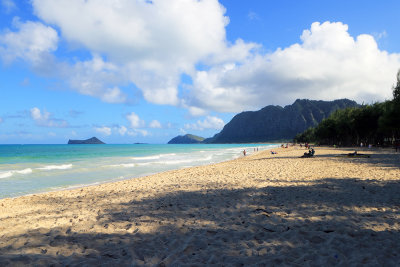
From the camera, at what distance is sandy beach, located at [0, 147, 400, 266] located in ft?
12.9

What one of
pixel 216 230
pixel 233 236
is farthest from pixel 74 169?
pixel 233 236

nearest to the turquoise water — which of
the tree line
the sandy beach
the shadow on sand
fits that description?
the sandy beach

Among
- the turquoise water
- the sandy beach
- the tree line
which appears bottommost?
the turquoise water

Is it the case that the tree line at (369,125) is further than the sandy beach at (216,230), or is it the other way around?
the tree line at (369,125)

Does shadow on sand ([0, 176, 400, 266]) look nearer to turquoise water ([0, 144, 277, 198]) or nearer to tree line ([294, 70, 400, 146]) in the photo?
turquoise water ([0, 144, 277, 198])

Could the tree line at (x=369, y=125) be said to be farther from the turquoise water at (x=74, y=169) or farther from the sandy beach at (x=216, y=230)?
the sandy beach at (x=216, y=230)

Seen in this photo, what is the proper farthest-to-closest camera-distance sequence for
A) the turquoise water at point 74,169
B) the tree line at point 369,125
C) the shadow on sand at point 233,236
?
1. the tree line at point 369,125
2. the turquoise water at point 74,169
3. the shadow on sand at point 233,236

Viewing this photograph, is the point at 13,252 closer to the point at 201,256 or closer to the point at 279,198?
the point at 201,256

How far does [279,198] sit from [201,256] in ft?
15.7

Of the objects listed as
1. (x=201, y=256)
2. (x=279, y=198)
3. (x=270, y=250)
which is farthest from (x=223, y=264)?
(x=279, y=198)

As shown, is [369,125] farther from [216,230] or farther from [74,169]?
[216,230]

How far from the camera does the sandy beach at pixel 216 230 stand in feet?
12.9

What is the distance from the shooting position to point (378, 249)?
4.02m

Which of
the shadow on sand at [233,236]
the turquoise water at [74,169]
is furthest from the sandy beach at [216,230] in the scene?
the turquoise water at [74,169]
